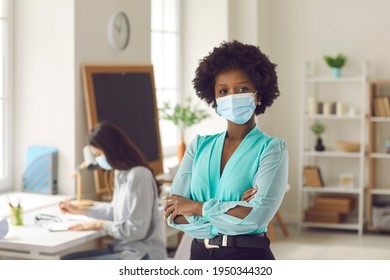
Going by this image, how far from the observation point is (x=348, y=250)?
16.5 ft

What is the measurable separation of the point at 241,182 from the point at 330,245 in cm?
350

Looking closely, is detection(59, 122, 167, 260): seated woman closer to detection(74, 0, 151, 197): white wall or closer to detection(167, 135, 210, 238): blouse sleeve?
detection(74, 0, 151, 197): white wall

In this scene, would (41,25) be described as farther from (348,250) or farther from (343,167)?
(343,167)

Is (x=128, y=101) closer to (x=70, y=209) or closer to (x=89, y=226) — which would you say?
(x=70, y=209)

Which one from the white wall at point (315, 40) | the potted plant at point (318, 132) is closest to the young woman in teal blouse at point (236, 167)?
the white wall at point (315, 40)

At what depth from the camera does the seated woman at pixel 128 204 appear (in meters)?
3.07

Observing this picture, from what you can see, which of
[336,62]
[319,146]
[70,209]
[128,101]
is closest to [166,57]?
[128,101]

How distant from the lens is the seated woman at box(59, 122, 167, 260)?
10.1 ft

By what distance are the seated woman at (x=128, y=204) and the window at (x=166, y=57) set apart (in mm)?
1637

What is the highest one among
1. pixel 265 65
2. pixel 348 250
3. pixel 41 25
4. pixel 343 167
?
pixel 41 25

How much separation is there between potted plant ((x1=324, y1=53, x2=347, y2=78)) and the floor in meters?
1.08

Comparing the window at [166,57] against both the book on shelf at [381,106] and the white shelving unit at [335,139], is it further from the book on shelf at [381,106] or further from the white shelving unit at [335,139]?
the book on shelf at [381,106]
